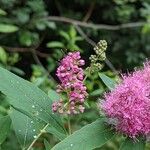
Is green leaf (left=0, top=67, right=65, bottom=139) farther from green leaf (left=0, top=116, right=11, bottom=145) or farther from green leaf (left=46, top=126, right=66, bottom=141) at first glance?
green leaf (left=0, top=116, right=11, bottom=145)

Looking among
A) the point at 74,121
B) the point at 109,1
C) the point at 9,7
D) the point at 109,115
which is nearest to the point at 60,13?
the point at 109,1

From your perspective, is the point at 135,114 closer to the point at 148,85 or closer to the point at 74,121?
the point at 148,85

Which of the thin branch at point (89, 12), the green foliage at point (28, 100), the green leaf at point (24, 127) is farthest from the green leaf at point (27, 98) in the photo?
the thin branch at point (89, 12)

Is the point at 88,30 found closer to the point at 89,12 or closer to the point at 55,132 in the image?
the point at 89,12

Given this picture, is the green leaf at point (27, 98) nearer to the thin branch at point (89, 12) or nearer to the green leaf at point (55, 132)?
the green leaf at point (55, 132)

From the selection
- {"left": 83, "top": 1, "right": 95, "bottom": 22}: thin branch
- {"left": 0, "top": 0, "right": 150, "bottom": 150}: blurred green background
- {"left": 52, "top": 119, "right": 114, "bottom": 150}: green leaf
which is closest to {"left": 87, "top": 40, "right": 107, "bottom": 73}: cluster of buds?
{"left": 52, "top": 119, "right": 114, "bottom": 150}: green leaf
